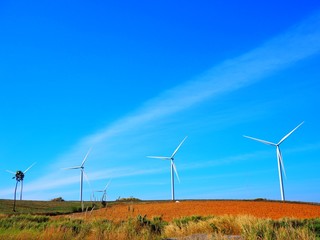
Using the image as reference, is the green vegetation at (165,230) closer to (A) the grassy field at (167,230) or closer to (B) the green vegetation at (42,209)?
(A) the grassy field at (167,230)

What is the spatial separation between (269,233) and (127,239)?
532 centimetres

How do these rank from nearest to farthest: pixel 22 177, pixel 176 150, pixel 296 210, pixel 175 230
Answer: pixel 175 230 < pixel 296 210 < pixel 176 150 < pixel 22 177

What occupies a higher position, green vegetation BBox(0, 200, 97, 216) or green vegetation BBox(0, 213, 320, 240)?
green vegetation BBox(0, 200, 97, 216)

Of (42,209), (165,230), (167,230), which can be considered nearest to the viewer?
(167,230)

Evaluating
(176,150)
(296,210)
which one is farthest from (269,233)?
(176,150)

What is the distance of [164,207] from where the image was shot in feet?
191

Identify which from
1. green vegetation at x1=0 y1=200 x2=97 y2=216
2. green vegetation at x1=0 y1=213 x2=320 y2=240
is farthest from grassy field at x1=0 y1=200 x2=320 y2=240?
green vegetation at x1=0 y1=200 x2=97 y2=216

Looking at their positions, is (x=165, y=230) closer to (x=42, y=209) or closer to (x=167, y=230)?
(x=167, y=230)

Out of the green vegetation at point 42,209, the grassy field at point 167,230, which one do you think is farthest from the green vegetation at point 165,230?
the green vegetation at point 42,209

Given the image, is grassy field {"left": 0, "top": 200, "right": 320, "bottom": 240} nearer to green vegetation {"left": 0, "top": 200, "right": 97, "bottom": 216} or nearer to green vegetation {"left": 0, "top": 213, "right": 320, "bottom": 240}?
green vegetation {"left": 0, "top": 213, "right": 320, "bottom": 240}

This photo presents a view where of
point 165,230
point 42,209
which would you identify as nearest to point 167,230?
point 165,230

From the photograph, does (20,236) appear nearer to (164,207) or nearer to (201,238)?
(201,238)

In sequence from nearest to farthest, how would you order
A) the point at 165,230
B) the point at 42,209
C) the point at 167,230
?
the point at 167,230 < the point at 165,230 < the point at 42,209

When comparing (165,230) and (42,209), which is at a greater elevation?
(42,209)
